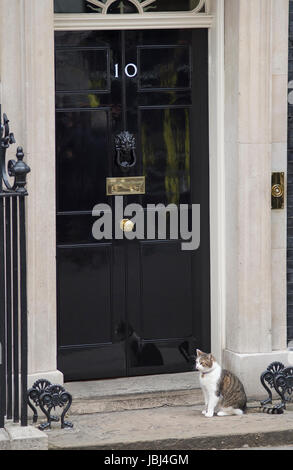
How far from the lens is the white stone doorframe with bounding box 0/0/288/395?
8.70 metres

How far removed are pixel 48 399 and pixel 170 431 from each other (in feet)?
2.93

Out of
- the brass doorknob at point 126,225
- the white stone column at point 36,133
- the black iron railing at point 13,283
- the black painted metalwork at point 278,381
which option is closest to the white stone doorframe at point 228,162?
the white stone column at point 36,133

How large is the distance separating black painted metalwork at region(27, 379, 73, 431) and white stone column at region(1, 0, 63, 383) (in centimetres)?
9

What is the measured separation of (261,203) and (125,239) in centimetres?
107

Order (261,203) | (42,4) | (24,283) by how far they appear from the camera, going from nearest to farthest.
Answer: (24,283), (42,4), (261,203)

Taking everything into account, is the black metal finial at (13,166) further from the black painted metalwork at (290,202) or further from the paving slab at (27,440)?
the black painted metalwork at (290,202)

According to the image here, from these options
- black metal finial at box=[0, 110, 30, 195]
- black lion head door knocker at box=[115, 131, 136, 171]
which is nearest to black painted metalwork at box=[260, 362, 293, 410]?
black lion head door knocker at box=[115, 131, 136, 171]

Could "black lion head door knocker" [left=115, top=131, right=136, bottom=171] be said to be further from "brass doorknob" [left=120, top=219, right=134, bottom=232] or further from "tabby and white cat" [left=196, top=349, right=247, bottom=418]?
"tabby and white cat" [left=196, top=349, right=247, bottom=418]

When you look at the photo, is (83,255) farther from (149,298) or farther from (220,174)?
(220,174)

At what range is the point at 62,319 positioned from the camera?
941 cm

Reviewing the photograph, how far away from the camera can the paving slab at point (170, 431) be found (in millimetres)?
8391

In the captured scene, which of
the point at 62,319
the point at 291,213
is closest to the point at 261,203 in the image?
the point at 291,213

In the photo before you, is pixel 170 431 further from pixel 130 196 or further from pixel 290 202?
pixel 290 202

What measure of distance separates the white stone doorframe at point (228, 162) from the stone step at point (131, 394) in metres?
0.35
